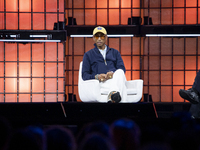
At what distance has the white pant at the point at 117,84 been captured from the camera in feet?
9.14

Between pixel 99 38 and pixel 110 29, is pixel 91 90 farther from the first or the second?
pixel 110 29

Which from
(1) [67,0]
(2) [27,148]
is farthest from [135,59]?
(2) [27,148]

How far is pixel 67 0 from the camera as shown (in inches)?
237

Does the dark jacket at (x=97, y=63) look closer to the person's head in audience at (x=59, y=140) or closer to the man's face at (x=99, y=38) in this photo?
the man's face at (x=99, y=38)

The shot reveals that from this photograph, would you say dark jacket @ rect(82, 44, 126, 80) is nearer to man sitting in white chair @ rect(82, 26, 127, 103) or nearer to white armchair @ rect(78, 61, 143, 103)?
man sitting in white chair @ rect(82, 26, 127, 103)

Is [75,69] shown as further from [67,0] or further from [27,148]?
[27,148]

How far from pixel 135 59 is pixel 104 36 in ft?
9.79

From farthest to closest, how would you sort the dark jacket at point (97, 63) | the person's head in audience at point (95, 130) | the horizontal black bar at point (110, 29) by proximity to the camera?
1. the horizontal black bar at point (110, 29)
2. the dark jacket at point (97, 63)
3. the person's head in audience at point (95, 130)

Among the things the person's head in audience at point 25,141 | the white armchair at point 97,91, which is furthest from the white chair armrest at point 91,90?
the person's head in audience at point 25,141

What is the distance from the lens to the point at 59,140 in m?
0.51

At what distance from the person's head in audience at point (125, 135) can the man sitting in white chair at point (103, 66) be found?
2.24 metres

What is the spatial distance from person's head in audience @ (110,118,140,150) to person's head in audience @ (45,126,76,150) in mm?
101

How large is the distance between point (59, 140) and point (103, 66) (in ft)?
8.64

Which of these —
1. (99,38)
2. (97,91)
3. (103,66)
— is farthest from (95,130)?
(99,38)
